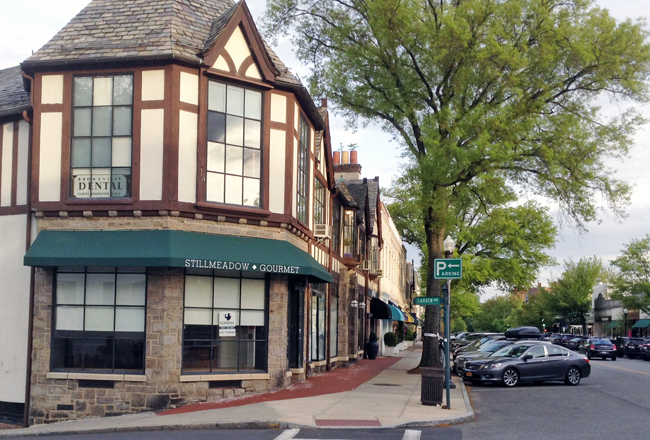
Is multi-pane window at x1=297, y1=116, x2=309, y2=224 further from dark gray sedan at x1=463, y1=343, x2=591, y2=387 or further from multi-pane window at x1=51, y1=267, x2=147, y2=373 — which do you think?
dark gray sedan at x1=463, y1=343, x2=591, y2=387

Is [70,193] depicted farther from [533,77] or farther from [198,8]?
[533,77]

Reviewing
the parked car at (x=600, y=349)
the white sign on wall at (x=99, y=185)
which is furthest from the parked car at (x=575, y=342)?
the white sign on wall at (x=99, y=185)

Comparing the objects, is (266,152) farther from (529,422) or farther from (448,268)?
(529,422)

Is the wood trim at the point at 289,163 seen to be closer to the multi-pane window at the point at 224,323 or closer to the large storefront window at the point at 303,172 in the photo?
the large storefront window at the point at 303,172

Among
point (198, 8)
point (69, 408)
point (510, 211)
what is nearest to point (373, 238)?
point (510, 211)

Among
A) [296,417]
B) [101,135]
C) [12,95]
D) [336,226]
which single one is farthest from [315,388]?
[12,95]

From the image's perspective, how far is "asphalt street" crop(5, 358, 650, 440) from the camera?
11.9 metres

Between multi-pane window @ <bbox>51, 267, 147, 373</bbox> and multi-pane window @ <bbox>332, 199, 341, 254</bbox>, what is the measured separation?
11591mm

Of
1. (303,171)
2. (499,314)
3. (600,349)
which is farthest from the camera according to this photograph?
(499,314)

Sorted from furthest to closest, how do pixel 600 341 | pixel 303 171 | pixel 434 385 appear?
1. pixel 600 341
2. pixel 303 171
3. pixel 434 385

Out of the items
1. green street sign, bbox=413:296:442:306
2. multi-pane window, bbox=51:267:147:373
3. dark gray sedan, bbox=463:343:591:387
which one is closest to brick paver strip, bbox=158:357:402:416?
multi-pane window, bbox=51:267:147:373

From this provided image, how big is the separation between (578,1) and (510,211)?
2878 centimetres

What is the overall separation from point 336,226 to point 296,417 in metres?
14.2

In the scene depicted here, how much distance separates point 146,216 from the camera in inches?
598
